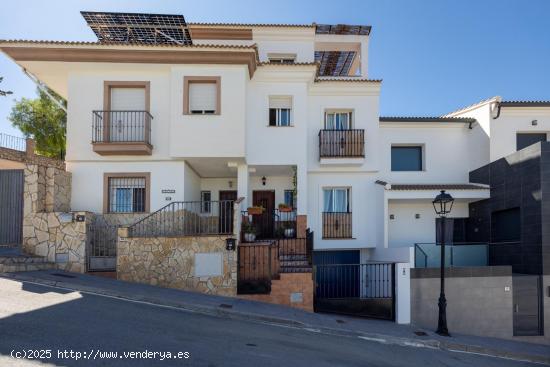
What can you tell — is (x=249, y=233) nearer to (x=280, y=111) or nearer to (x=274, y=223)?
(x=274, y=223)

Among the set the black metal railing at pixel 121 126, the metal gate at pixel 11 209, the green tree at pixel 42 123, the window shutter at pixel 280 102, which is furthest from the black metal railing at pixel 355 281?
the green tree at pixel 42 123

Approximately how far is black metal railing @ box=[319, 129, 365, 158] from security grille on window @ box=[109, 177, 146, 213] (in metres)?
6.65

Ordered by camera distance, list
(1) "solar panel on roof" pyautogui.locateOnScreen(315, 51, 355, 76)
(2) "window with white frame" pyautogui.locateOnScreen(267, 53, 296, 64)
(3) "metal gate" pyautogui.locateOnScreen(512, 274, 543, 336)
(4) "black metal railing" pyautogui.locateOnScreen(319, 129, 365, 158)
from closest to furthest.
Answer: (3) "metal gate" pyautogui.locateOnScreen(512, 274, 543, 336) → (4) "black metal railing" pyautogui.locateOnScreen(319, 129, 365, 158) → (2) "window with white frame" pyautogui.locateOnScreen(267, 53, 296, 64) → (1) "solar panel on roof" pyautogui.locateOnScreen(315, 51, 355, 76)

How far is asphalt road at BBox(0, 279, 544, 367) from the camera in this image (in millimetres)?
5633

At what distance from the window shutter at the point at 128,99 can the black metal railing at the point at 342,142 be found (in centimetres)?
656

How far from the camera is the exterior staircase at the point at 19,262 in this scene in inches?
377

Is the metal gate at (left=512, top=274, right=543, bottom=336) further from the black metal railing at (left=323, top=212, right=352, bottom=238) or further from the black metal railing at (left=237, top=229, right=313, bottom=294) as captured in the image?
the black metal railing at (left=237, top=229, right=313, bottom=294)

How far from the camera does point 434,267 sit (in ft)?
39.6

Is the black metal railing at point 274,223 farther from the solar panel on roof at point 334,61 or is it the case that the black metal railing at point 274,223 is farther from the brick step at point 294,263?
the solar panel on roof at point 334,61

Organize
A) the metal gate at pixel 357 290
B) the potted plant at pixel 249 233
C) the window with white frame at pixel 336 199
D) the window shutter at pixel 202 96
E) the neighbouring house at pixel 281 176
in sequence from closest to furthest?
the neighbouring house at pixel 281 176 < the metal gate at pixel 357 290 < the potted plant at pixel 249 233 < the window shutter at pixel 202 96 < the window with white frame at pixel 336 199

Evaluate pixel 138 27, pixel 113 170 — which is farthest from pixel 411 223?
pixel 138 27

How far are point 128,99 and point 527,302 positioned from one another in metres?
14.8

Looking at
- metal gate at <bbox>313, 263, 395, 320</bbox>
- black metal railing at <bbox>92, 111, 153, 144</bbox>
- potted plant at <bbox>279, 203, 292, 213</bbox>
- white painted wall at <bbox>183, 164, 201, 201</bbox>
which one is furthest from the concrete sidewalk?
black metal railing at <bbox>92, 111, 153, 144</bbox>

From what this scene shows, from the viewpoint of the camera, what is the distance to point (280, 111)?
14.1m
